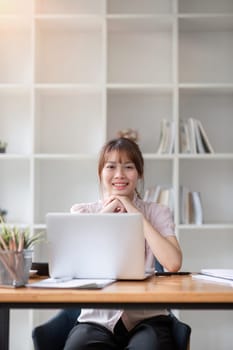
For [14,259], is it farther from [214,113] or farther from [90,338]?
[214,113]

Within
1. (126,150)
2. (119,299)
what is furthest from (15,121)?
(119,299)

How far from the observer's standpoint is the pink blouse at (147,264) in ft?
6.39

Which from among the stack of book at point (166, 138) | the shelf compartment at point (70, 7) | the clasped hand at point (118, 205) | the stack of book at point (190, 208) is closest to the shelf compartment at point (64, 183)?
the stack of book at point (166, 138)

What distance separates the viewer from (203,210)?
3.84m

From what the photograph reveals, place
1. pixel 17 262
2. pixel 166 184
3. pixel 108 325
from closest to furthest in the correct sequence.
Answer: pixel 17 262 → pixel 108 325 → pixel 166 184

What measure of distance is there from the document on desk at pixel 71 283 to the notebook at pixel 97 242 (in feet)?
0.17

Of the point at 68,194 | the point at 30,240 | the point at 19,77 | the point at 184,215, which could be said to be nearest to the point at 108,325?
the point at 30,240

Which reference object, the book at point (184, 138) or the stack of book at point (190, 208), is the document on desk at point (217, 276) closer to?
the stack of book at point (190, 208)

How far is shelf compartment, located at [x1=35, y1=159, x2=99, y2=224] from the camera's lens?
385 cm

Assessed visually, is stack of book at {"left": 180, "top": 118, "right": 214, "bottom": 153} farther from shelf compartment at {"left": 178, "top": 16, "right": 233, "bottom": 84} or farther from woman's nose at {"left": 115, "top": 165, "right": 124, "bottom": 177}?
woman's nose at {"left": 115, "top": 165, "right": 124, "bottom": 177}

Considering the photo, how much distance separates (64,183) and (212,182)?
3.34 feet

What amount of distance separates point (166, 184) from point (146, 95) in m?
0.63

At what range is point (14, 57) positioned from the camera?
3.88 m

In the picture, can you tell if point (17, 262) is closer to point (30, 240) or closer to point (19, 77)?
point (30, 240)
